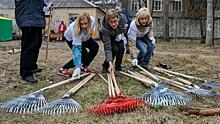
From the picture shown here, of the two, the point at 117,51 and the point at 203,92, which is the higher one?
the point at 117,51

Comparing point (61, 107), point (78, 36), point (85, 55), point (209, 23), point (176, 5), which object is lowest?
point (61, 107)

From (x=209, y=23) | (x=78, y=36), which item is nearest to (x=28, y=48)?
(x=78, y=36)

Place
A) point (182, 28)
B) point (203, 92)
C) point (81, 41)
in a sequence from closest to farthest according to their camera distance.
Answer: point (203, 92), point (81, 41), point (182, 28)

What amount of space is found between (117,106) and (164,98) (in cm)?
60

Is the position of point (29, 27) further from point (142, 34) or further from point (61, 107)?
point (142, 34)

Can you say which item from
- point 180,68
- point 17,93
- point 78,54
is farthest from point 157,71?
point 17,93

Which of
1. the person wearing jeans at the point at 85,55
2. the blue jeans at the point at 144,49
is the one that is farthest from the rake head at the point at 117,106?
the blue jeans at the point at 144,49

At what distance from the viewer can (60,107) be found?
3717 millimetres

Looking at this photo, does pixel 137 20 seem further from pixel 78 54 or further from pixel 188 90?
pixel 188 90

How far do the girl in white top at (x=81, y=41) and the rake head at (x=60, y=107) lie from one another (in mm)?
1384

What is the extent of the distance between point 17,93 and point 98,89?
37.9 inches

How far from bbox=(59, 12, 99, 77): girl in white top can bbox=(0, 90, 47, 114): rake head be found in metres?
1.31

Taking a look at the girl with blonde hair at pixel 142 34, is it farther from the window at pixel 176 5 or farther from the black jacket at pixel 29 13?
the window at pixel 176 5

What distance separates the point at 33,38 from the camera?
5.21 metres
